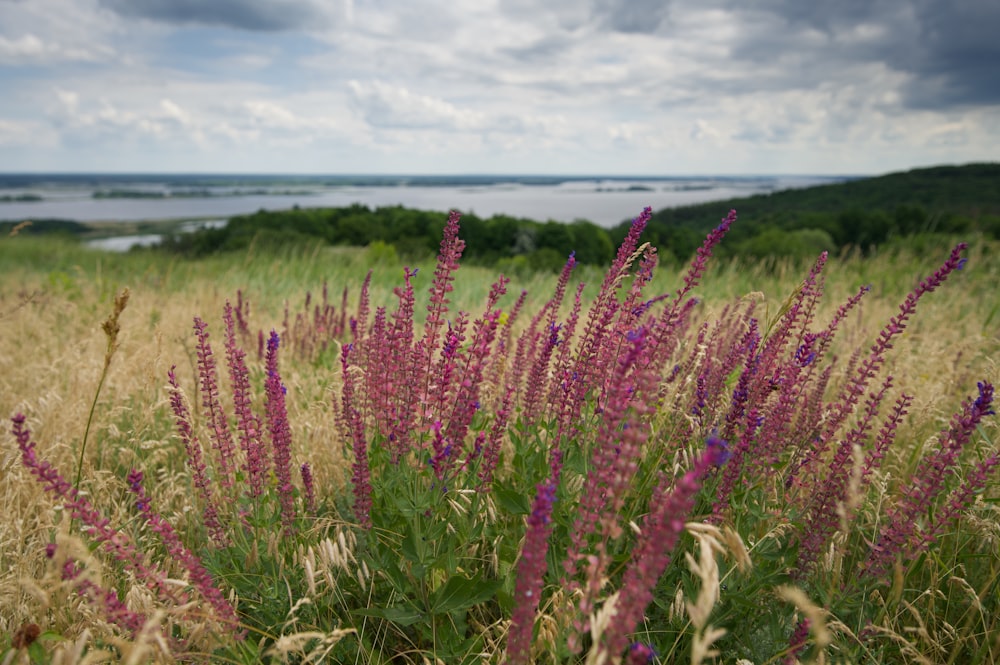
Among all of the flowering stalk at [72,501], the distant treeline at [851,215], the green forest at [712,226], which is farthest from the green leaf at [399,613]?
the green forest at [712,226]

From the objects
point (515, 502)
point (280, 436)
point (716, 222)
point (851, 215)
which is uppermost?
point (851, 215)

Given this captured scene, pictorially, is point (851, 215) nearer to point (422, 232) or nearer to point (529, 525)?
point (422, 232)

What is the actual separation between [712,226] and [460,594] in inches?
812

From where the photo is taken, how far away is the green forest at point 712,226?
1903cm

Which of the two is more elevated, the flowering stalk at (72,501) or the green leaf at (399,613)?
the flowering stalk at (72,501)

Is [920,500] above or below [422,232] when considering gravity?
above

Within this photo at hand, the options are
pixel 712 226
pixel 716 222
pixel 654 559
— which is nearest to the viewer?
pixel 654 559

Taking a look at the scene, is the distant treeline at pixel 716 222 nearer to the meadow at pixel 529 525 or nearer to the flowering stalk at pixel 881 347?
the flowering stalk at pixel 881 347

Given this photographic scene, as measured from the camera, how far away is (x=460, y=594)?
214 cm

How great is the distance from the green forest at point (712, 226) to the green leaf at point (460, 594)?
14207 millimetres

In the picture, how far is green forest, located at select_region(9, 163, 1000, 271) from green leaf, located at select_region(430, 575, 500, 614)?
1421cm

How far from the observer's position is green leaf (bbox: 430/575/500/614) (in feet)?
6.96

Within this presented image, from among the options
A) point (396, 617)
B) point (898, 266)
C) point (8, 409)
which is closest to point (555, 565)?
point (396, 617)

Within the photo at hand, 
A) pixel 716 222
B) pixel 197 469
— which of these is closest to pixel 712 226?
pixel 716 222
